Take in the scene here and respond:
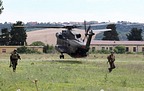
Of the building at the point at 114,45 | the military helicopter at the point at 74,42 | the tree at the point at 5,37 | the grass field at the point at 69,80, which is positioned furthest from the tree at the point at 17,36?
the grass field at the point at 69,80

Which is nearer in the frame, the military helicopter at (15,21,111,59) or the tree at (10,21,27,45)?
the military helicopter at (15,21,111,59)

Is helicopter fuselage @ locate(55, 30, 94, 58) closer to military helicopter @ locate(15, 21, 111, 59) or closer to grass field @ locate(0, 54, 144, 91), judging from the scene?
military helicopter @ locate(15, 21, 111, 59)

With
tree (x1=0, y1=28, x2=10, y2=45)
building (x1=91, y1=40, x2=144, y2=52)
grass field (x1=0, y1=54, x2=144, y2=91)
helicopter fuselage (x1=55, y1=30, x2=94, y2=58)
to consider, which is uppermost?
grass field (x1=0, y1=54, x2=144, y2=91)

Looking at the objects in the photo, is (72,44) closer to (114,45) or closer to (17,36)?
(17,36)

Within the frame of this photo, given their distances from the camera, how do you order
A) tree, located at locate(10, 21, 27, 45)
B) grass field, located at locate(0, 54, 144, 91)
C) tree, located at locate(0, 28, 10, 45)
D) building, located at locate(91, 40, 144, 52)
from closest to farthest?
grass field, located at locate(0, 54, 144, 91) → tree, located at locate(10, 21, 27, 45) → tree, located at locate(0, 28, 10, 45) → building, located at locate(91, 40, 144, 52)

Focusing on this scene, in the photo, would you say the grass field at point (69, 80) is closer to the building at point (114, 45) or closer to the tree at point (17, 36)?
the tree at point (17, 36)

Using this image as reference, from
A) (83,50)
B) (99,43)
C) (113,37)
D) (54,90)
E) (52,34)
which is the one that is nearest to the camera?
(54,90)

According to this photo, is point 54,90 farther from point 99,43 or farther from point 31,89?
point 99,43

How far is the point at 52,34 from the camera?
181750 mm

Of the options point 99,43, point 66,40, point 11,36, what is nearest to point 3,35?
point 11,36

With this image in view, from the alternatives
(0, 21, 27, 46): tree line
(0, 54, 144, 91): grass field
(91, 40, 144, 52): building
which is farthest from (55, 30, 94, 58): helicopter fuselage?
(91, 40, 144, 52): building

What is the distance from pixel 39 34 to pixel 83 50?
A: 139 metres

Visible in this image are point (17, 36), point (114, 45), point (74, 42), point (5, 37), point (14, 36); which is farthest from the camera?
point (114, 45)

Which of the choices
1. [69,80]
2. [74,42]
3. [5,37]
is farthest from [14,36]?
[69,80]
